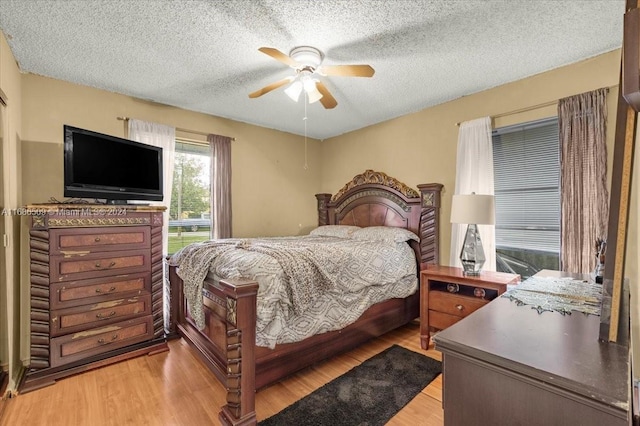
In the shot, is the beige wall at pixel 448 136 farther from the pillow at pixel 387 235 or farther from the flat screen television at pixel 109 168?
the flat screen television at pixel 109 168

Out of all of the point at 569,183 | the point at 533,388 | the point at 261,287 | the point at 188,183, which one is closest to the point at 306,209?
the point at 188,183

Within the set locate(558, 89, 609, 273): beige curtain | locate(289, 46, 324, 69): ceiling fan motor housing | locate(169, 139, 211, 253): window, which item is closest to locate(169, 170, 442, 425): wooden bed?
locate(169, 139, 211, 253): window

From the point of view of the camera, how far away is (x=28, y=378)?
214 centimetres

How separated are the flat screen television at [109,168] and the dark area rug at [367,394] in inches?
92.3

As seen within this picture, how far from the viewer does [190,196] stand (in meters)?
3.71

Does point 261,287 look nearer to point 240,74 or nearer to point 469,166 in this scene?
point 240,74

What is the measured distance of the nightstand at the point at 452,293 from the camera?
7.88 feet

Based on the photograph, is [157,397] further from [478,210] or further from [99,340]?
[478,210]

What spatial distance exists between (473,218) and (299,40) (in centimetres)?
202

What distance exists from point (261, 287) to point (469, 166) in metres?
2.47

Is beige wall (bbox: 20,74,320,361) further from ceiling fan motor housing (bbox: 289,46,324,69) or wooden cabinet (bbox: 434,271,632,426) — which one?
wooden cabinet (bbox: 434,271,632,426)

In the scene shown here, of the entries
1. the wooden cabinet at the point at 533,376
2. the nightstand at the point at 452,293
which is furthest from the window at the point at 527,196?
the wooden cabinet at the point at 533,376

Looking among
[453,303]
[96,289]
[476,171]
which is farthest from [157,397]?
[476,171]

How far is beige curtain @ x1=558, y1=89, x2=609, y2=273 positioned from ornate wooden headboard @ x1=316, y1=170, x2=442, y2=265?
114 centimetres
